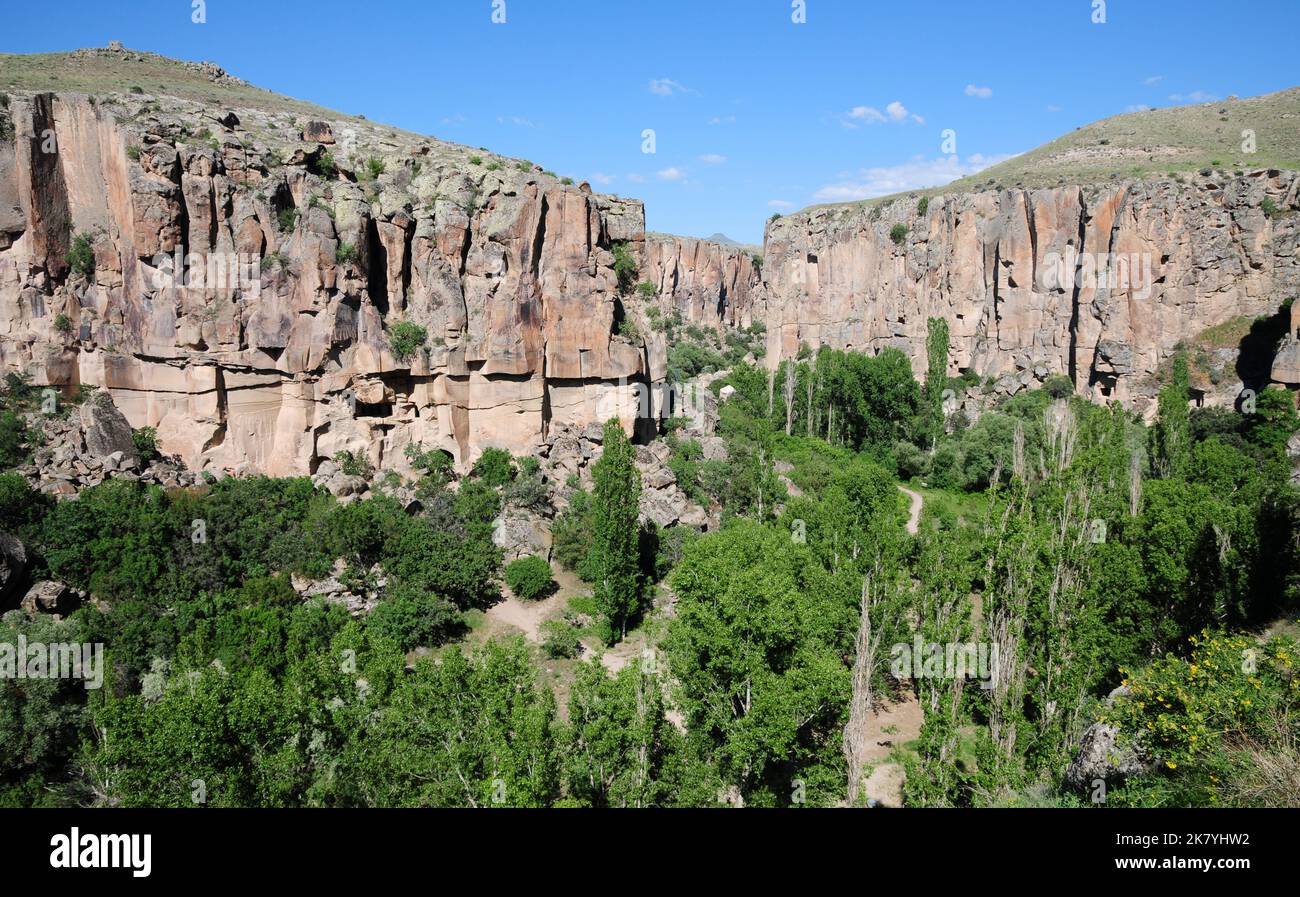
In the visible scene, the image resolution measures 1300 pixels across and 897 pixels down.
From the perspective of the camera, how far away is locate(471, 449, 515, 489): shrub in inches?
1519

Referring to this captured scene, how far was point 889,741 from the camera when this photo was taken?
84.8 feet

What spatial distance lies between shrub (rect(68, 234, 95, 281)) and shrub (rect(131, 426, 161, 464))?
7820 mm

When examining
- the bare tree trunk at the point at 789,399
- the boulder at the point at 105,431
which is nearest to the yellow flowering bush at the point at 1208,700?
the boulder at the point at 105,431

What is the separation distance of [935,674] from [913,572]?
7463 mm

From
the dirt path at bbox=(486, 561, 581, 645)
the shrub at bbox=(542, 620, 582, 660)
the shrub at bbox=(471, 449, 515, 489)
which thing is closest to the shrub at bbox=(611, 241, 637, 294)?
the shrub at bbox=(471, 449, 515, 489)

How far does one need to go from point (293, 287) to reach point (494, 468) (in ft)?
42.9

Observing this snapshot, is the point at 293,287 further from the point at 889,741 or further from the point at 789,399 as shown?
the point at 789,399

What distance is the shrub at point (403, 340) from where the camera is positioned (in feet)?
127

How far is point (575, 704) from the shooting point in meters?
17.7

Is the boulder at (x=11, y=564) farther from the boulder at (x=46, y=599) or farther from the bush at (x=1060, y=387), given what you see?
the bush at (x=1060, y=387)

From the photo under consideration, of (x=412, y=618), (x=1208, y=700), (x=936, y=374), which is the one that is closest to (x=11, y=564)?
(x=412, y=618)

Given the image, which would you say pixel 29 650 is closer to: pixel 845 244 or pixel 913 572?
pixel 913 572

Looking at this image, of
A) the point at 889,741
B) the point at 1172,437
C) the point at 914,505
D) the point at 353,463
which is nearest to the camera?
the point at 889,741
